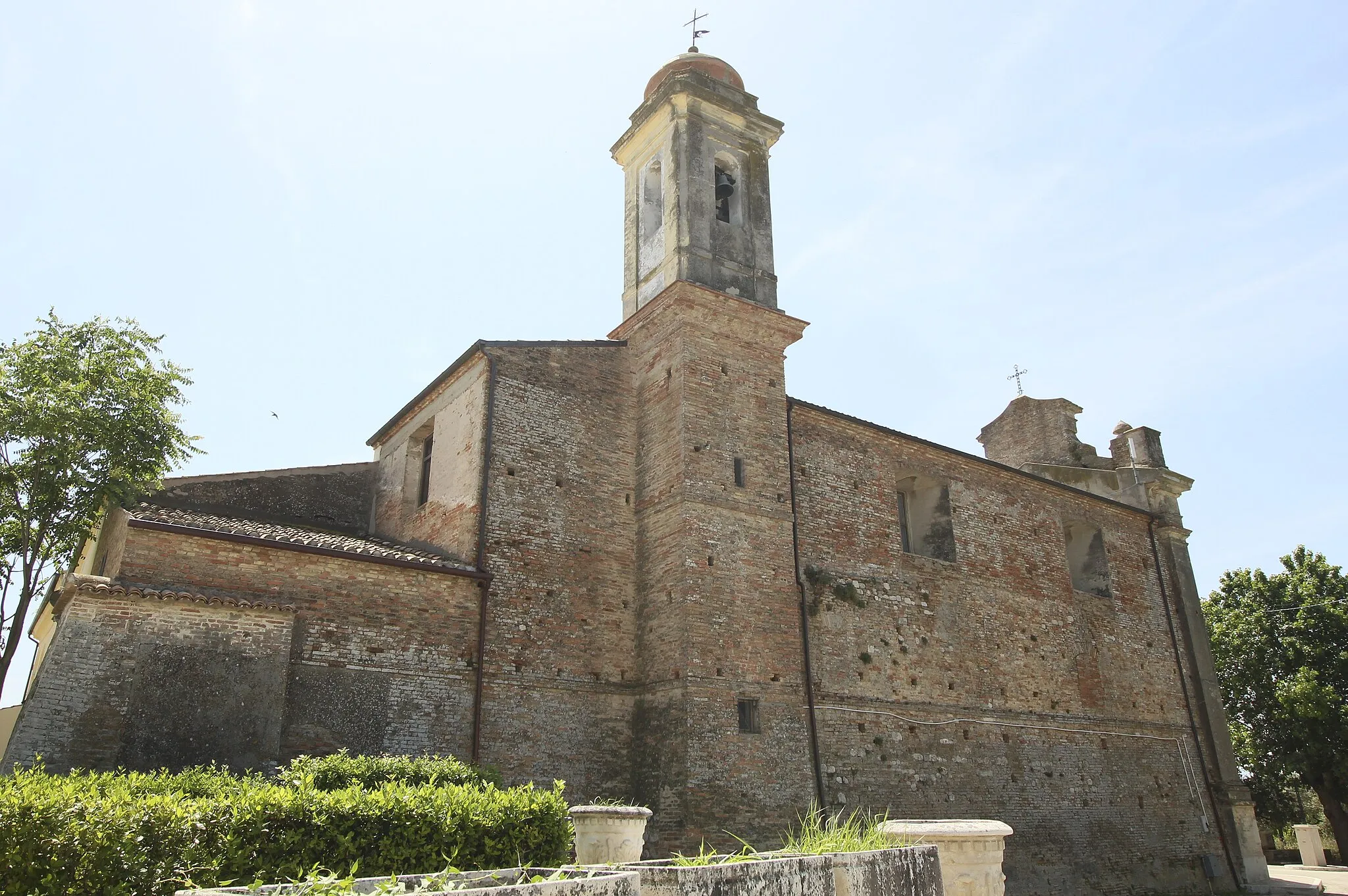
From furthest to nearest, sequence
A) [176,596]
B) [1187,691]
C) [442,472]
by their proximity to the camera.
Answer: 1. [1187,691]
2. [442,472]
3. [176,596]

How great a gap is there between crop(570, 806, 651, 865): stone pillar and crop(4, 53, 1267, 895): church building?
4863 millimetres

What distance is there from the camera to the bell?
17.6 m

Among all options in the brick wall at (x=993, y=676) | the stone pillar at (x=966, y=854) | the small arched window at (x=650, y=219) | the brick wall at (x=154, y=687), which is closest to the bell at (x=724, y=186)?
the small arched window at (x=650, y=219)

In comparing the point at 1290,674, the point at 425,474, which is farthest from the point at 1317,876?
the point at 425,474

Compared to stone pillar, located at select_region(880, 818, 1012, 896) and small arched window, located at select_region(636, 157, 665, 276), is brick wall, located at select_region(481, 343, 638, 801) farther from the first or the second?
stone pillar, located at select_region(880, 818, 1012, 896)

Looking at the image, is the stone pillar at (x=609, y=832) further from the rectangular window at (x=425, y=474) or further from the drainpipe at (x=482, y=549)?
the rectangular window at (x=425, y=474)

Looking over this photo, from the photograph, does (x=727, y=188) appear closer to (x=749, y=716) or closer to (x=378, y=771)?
(x=749, y=716)

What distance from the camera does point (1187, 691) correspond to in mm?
22047

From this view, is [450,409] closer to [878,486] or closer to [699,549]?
[699,549]

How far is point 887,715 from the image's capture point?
51.0 ft

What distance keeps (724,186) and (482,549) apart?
8.54 metres

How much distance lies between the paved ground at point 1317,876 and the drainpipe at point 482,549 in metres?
19.7

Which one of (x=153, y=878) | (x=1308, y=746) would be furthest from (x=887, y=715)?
(x=1308, y=746)

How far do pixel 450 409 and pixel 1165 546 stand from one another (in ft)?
61.3
